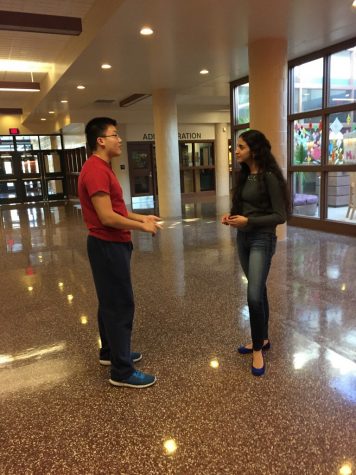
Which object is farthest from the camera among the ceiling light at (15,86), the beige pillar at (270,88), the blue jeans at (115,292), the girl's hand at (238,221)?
the ceiling light at (15,86)

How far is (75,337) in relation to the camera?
3.31m

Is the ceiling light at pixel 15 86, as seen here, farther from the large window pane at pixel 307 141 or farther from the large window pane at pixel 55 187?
the large window pane at pixel 55 187

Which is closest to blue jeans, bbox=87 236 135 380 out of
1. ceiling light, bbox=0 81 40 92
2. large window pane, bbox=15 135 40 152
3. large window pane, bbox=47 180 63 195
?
ceiling light, bbox=0 81 40 92

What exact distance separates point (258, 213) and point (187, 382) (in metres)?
1.20

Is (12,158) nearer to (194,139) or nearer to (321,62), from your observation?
(194,139)

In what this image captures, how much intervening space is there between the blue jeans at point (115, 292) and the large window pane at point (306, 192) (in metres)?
6.28

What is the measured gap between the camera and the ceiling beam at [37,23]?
5.17 meters

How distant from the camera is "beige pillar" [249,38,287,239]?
6.12 m

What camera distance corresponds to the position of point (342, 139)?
7.11 metres

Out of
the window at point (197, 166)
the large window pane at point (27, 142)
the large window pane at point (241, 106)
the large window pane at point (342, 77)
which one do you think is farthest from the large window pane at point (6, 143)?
the large window pane at point (342, 77)

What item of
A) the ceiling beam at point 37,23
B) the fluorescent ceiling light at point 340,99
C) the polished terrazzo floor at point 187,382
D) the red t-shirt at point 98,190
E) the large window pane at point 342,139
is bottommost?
the polished terrazzo floor at point 187,382

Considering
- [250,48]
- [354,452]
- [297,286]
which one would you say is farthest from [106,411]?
[250,48]

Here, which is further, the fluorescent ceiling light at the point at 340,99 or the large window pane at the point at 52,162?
the large window pane at the point at 52,162

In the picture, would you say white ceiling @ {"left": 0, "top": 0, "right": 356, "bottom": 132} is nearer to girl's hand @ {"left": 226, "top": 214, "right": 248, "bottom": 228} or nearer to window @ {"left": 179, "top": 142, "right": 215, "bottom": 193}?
girl's hand @ {"left": 226, "top": 214, "right": 248, "bottom": 228}
